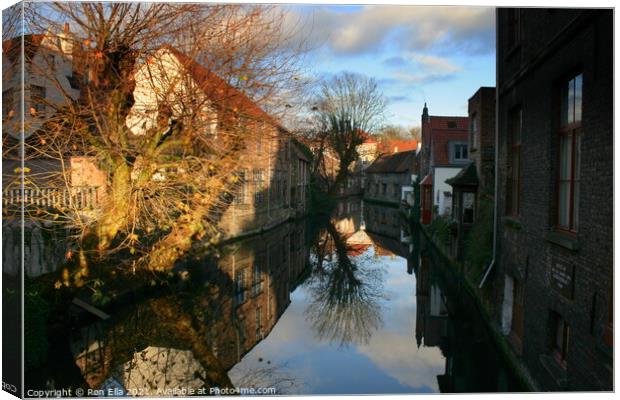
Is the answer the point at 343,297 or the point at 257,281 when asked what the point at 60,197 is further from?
the point at 343,297

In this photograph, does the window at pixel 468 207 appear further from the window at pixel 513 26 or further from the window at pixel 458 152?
the window at pixel 513 26

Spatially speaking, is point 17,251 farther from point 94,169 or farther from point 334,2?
point 334,2

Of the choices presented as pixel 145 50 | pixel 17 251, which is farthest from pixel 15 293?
pixel 145 50

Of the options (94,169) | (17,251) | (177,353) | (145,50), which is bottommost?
(177,353)

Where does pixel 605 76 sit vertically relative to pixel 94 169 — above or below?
above

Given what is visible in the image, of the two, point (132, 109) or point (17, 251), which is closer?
point (17, 251)

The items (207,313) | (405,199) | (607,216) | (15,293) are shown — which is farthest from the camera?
(405,199)
